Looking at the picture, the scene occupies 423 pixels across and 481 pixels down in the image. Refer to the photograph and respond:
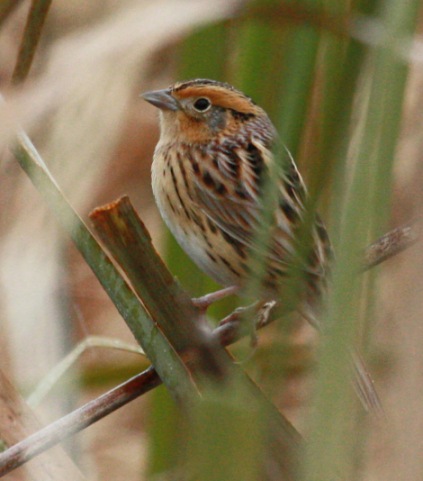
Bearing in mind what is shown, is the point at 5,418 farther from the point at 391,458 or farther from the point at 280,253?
the point at 391,458

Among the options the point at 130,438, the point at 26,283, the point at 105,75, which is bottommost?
the point at 130,438

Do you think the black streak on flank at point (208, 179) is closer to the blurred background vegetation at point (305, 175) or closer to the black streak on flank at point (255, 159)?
the black streak on flank at point (255, 159)

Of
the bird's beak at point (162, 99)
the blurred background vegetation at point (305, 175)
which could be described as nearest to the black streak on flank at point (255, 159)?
the bird's beak at point (162, 99)

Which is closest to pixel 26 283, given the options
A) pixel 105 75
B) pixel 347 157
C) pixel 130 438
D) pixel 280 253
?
pixel 105 75

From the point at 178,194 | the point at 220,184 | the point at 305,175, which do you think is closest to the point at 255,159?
the point at 220,184

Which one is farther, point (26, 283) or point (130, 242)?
point (26, 283)

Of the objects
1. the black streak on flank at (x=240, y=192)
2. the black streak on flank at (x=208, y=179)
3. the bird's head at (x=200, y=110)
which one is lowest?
the black streak on flank at (x=240, y=192)
